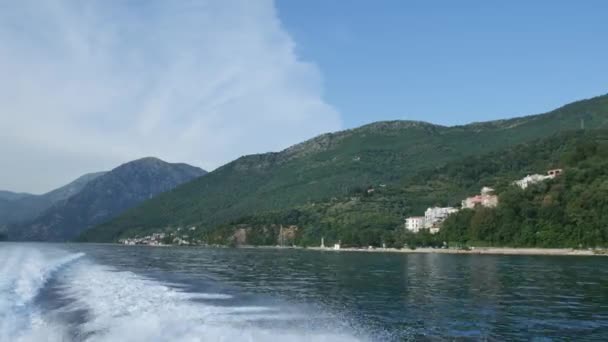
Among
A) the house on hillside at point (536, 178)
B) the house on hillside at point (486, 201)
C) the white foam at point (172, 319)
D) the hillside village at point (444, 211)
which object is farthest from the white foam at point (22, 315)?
the hillside village at point (444, 211)

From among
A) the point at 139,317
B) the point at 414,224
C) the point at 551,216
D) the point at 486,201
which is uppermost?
the point at 486,201

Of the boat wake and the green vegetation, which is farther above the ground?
the green vegetation

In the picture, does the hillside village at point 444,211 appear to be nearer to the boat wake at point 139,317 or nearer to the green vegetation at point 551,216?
the green vegetation at point 551,216

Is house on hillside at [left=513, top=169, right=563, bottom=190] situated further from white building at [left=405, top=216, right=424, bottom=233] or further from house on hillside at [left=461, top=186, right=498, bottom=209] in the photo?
white building at [left=405, top=216, right=424, bottom=233]

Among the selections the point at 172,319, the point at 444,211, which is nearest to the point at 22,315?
the point at 172,319

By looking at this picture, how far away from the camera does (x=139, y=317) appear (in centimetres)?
2286

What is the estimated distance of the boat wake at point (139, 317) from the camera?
19.9 m

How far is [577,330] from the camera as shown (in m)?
23.1

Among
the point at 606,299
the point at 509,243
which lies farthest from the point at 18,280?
the point at 509,243

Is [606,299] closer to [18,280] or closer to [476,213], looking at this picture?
[18,280]

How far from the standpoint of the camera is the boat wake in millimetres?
19938

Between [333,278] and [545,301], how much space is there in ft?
71.6

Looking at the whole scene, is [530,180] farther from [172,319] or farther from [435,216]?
[172,319]

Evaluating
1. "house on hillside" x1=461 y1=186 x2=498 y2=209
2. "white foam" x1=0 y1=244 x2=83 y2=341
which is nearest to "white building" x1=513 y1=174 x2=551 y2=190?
"house on hillside" x1=461 y1=186 x2=498 y2=209
